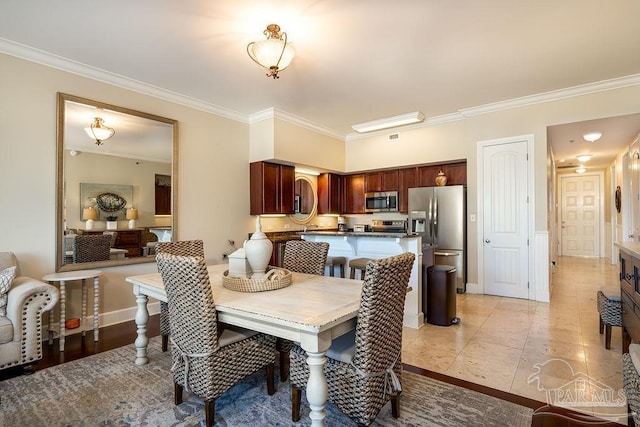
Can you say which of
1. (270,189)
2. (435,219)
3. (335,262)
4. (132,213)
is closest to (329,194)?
(270,189)

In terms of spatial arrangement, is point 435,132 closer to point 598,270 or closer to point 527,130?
point 527,130

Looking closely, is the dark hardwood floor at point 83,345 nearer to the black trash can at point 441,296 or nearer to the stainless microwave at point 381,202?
the black trash can at point 441,296

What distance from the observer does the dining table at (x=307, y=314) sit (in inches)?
59.4

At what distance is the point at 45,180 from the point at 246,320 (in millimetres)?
2810

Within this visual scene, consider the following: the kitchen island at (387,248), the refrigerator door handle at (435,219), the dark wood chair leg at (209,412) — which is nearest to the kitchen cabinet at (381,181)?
the refrigerator door handle at (435,219)

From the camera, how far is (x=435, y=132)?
17.5ft

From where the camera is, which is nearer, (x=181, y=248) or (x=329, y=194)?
(x=181, y=248)

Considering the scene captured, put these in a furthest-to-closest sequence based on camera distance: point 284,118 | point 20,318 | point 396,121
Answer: point 284,118, point 396,121, point 20,318

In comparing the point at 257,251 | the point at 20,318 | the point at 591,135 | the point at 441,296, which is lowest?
the point at 441,296

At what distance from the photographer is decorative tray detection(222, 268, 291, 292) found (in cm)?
206

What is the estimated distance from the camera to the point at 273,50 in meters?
2.57

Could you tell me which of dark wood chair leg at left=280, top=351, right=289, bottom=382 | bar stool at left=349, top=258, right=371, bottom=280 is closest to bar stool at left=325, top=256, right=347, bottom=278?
bar stool at left=349, top=258, right=371, bottom=280

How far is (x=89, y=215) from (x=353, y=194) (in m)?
4.54

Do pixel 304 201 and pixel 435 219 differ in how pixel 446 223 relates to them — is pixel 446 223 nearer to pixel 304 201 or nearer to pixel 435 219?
pixel 435 219
